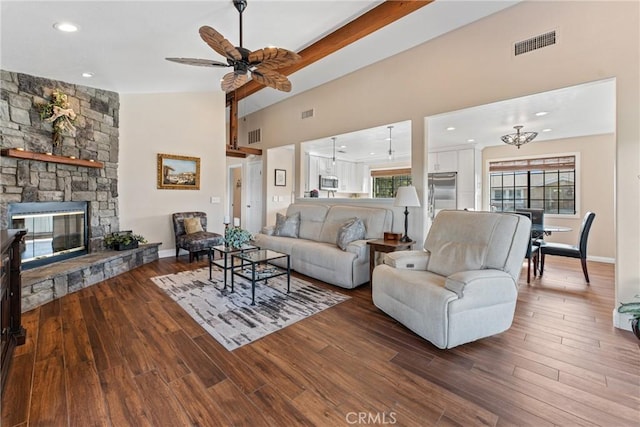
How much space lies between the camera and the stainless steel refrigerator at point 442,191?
6836mm

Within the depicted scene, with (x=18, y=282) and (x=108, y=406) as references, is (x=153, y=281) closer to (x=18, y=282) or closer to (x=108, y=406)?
(x=18, y=282)

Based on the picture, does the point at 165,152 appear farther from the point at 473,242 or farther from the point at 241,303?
the point at 473,242

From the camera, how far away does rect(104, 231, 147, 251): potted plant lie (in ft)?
14.8

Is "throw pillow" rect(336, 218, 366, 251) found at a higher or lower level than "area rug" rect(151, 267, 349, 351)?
higher

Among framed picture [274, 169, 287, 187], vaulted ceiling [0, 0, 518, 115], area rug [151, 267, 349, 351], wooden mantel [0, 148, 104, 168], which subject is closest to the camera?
area rug [151, 267, 349, 351]

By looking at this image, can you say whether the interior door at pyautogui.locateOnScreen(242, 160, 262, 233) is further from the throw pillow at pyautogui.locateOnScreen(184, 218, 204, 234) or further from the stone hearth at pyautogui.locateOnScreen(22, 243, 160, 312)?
the stone hearth at pyautogui.locateOnScreen(22, 243, 160, 312)

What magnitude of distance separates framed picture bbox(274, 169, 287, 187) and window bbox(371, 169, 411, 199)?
3.33m

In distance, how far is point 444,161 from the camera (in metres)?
7.02

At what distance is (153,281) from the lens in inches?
153

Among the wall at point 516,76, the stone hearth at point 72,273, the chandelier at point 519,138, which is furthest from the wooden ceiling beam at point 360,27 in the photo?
the stone hearth at point 72,273

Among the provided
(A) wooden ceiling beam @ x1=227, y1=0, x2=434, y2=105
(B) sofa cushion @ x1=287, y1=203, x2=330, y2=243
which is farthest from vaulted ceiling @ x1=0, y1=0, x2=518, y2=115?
(B) sofa cushion @ x1=287, y1=203, x2=330, y2=243

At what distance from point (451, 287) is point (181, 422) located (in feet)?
6.41

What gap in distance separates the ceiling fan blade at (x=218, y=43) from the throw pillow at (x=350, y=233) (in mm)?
2404

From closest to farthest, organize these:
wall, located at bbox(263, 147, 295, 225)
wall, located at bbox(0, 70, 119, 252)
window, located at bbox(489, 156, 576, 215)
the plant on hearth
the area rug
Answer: the area rug
wall, located at bbox(0, 70, 119, 252)
the plant on hearth
window, located at bbox(489, 156, 576, 215)
wall, located at bbox(263, 147, 295, 225)
